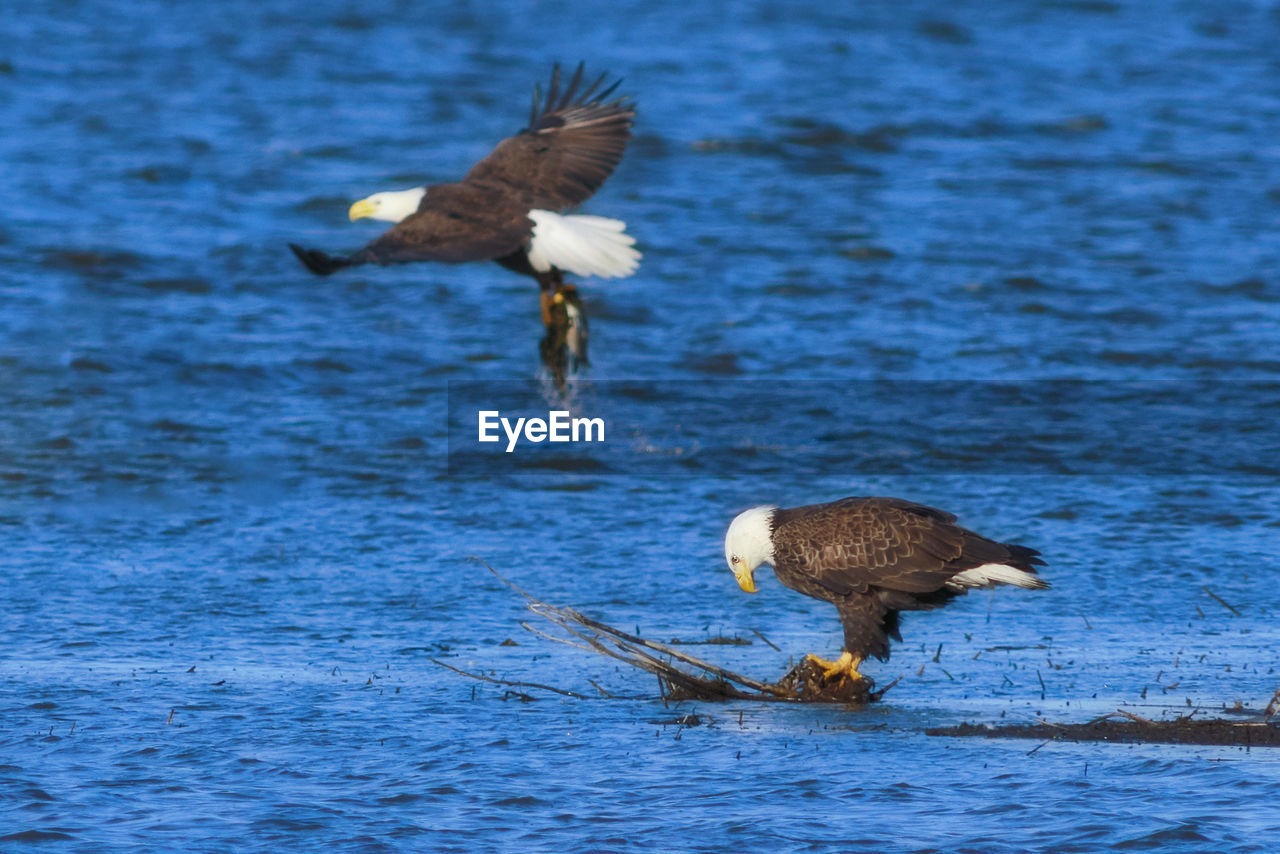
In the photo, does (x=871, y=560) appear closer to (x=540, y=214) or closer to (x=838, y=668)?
(x=838, y=668)

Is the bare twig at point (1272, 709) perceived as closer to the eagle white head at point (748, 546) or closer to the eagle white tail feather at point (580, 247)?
the eagle white head at point (748, 546)

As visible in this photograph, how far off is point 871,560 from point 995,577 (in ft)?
1.37

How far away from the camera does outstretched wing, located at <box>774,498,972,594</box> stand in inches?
233

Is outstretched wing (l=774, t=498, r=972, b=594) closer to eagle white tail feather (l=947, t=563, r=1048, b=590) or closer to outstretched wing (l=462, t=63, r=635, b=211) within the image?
eagle white tail feather (l=947, t=563, r=1048, b=590)

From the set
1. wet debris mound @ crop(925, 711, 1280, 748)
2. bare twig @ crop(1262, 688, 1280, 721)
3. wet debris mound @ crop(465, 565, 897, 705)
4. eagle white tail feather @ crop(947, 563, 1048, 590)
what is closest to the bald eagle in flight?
wet debris mound @ crop(465, 565, 897, 705)

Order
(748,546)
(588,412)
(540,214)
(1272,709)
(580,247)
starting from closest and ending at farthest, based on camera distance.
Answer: (1272,709) < (748,546) < (580,247) < (540,214) < (588,412)

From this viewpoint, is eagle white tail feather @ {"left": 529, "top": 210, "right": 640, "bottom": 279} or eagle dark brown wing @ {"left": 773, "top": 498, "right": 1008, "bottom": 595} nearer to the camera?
eagle dark brown wing @ {"left": 773, "top": 498, "right": 1008, "bottom": 595}

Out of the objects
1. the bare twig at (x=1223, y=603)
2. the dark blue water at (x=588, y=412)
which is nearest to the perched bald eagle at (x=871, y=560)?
the dark blue water at (x=588, y=412)

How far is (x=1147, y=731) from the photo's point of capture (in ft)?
16.5

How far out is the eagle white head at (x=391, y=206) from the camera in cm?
843

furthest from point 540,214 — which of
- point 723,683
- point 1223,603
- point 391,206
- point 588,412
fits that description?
point 1223,603

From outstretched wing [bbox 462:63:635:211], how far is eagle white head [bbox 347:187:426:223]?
15.4 inches

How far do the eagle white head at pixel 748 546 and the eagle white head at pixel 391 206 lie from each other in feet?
9.89

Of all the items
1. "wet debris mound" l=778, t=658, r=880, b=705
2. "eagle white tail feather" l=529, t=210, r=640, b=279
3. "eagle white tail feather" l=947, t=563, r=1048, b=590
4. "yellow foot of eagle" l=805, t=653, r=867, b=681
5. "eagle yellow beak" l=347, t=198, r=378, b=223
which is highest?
"eagle yellow beak" l=347, t=198, r=378, b=223
